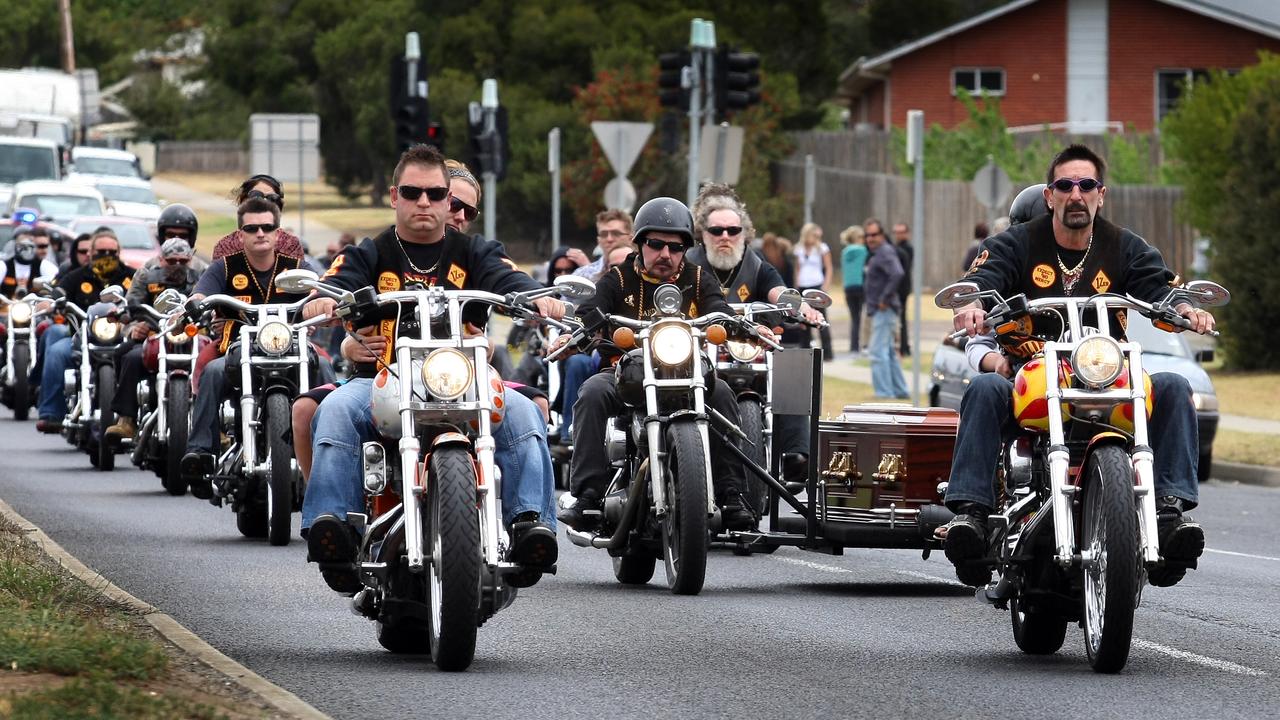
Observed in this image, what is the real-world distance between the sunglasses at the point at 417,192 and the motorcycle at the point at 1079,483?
5.97 ft

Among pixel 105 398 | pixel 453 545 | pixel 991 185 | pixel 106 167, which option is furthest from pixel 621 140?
pixel 106 167

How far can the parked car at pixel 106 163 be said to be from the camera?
5478cm

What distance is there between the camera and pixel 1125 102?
2392 inches

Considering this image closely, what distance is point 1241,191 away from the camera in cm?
2814

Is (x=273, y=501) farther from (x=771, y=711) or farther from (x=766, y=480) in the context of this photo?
(x=771, y=711)

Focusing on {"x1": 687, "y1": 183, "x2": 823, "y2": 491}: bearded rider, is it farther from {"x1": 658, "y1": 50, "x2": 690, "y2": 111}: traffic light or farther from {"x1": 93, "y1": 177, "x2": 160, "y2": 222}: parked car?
{"x1": 93, "y1": 177, "x2": 160, "y2": 222}: parked car

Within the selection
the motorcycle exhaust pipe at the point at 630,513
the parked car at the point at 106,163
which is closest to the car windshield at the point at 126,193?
the parked car at the point at 106,163

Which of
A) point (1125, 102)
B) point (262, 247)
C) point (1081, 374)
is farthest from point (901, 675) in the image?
point (1125, 102)

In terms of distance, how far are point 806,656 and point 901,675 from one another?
1.88 ft

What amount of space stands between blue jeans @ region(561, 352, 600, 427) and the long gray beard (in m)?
2.22

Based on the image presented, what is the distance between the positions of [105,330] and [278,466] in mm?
6270

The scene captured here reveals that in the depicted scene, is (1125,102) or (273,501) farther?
(1125,102)

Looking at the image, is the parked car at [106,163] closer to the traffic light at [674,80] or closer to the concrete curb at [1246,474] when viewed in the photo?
the traffic light at [674,80]

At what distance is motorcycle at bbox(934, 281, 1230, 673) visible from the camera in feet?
26.5
